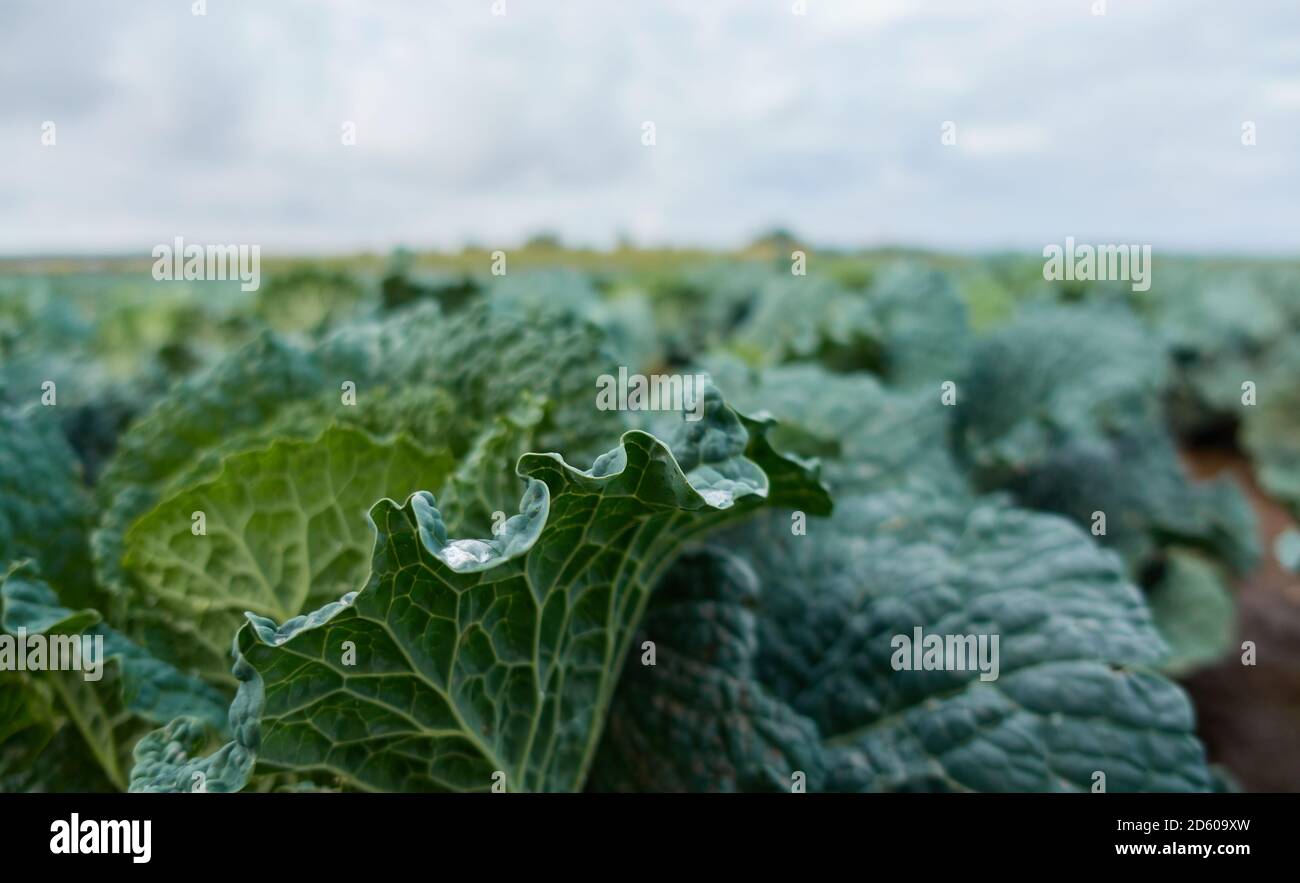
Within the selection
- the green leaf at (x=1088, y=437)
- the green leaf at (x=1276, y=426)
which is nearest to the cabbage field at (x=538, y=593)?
the green leaf at (x=1088, y=437)

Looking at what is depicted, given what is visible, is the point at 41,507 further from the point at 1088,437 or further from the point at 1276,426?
the point at 1276,426

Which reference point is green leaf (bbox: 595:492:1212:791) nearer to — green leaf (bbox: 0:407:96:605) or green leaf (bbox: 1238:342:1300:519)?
green leaf (bbox: 0:407:96:605)

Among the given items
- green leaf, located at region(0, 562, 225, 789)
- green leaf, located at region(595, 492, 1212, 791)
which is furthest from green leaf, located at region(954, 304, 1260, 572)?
Answer: green leaf, located at region(0, 562, 225, 789)

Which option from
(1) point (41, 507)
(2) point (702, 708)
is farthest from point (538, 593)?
(1) point (41, 507)

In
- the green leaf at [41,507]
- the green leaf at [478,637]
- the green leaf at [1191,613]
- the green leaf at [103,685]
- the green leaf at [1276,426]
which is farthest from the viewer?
the green leaf at [1276,426]

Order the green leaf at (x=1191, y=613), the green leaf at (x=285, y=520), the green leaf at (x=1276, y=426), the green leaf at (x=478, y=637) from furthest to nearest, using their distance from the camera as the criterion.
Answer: the green leaf at (x=1276, y=426) → the green leaf at (x=1191, y=613) → the green leaf at (x=285, y=520) → the green leaf at (x=478, y=637)

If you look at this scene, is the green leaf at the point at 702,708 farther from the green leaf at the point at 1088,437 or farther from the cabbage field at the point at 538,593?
the green leaf at the point at 1088,437

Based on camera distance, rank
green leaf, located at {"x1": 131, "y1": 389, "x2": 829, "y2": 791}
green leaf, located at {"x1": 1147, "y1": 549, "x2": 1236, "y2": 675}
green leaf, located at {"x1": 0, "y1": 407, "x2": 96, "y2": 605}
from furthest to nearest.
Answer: green leaf, located at {"x1": 1147, "y1": 549, "x2": 1236, "y2": 675}, green leaf, located at {"x1": 0, "y1": 407, "x2": 96, "y2": 605}, green leaf, located at {"x1": 131, "y1": 389, "x2": 829, "y2": 791}
